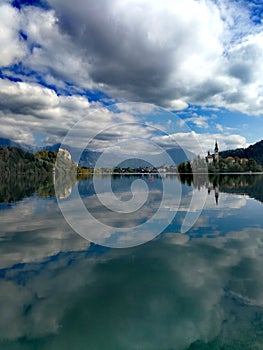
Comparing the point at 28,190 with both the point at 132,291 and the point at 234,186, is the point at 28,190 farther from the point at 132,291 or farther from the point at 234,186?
the point at 132,291

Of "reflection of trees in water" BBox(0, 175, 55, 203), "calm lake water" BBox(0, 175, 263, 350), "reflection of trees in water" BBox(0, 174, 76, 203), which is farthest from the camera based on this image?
"reflection of trees in water" BBox(0, 174, 76, 203)

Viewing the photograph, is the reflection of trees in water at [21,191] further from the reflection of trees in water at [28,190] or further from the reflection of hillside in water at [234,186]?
the reflection of hillside in water at [234,186]

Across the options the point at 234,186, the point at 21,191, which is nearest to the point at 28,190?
the point at 21,191

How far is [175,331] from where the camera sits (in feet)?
26.0

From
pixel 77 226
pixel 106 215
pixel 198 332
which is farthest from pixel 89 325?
pixel 106 215

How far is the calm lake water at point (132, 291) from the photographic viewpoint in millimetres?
7656

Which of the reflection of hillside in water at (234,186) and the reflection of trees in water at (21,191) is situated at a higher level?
the reflection of trees in water at (21,191)

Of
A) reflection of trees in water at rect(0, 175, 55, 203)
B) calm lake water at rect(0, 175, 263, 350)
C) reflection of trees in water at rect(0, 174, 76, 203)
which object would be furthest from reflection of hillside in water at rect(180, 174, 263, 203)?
reflection of trees in water at rect(0, 175, 55, 203)

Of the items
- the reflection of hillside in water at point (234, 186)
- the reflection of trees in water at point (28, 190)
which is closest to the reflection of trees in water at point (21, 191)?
the reflection of trees in water at point (28, 190)

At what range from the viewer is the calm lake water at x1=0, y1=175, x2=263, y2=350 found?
766 centimetres

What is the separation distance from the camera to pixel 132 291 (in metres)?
10.5

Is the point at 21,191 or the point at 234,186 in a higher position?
the point at 21,191

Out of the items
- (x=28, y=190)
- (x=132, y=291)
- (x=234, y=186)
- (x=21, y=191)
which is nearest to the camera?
(x=132, y=291)

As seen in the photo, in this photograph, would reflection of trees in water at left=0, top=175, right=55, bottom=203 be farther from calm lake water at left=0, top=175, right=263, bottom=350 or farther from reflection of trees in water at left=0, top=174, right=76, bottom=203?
calm lake water at left=0, top=175, right=263, bottom=350
